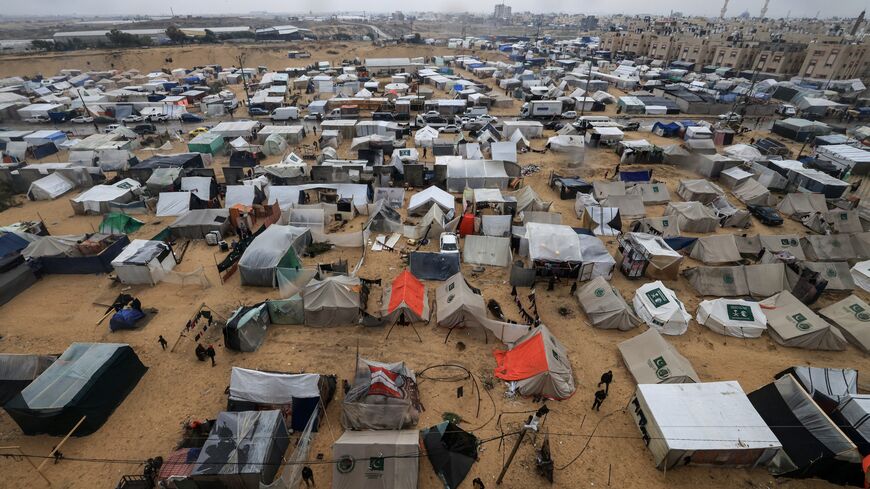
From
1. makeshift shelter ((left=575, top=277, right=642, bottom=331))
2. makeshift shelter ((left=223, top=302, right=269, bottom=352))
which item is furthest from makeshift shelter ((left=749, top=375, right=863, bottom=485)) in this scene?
makeshift shelter ((left=223, top=302, right=269, bottom=352))

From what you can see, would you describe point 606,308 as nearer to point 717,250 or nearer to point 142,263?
point 717,250

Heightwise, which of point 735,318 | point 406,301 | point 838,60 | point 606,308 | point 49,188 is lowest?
point 735,318

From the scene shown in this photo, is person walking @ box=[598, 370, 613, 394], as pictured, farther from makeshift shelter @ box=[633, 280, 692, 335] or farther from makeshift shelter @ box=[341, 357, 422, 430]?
makeshift shelter @ box=[341, 357, 422, 430]

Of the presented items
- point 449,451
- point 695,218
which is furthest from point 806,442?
point 695,218

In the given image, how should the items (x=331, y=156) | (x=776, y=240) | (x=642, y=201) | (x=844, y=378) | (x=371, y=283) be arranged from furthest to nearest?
(x=331, y=156) → (x=642, y=201) → (x=776, y=240) → (x=371, y=283) → (x=844, y=378)

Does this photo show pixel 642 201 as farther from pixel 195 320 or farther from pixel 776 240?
pixel 195 320

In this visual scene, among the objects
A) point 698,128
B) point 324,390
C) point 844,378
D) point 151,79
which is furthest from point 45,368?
point 151,79

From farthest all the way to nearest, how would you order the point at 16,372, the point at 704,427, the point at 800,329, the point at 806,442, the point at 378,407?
the point at 800,329
the point at 16,372
the point at 378,407
the point at 704,427
the point at 806,442
